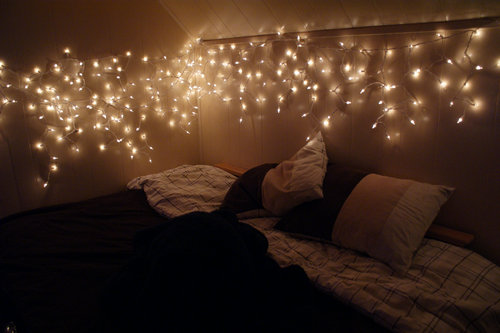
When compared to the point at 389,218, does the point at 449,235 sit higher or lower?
lower

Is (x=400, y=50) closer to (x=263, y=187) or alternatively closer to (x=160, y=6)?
(x=263, y=187)

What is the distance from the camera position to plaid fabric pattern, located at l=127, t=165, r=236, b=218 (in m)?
1.92

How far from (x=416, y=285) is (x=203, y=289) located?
76 cm

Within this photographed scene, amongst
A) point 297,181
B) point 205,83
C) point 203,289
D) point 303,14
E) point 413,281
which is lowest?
point 413,281

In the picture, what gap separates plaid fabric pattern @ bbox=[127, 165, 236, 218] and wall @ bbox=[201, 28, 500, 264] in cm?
44

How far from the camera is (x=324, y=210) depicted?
1.50 metres

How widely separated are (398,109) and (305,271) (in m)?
1.01

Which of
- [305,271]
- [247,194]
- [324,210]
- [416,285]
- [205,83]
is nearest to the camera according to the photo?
[416,285]

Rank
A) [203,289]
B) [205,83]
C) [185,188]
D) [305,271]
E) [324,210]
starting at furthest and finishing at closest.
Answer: [205,83], [185,188], [324,210], [305,271], [203,289]

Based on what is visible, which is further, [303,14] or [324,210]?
[303,14]

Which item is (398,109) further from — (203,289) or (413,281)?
(203,289)

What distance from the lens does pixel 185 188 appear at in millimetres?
2141

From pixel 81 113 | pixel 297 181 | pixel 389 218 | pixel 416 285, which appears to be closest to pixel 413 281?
pixel 416 285

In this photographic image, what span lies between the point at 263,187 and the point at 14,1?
74.9 inches
